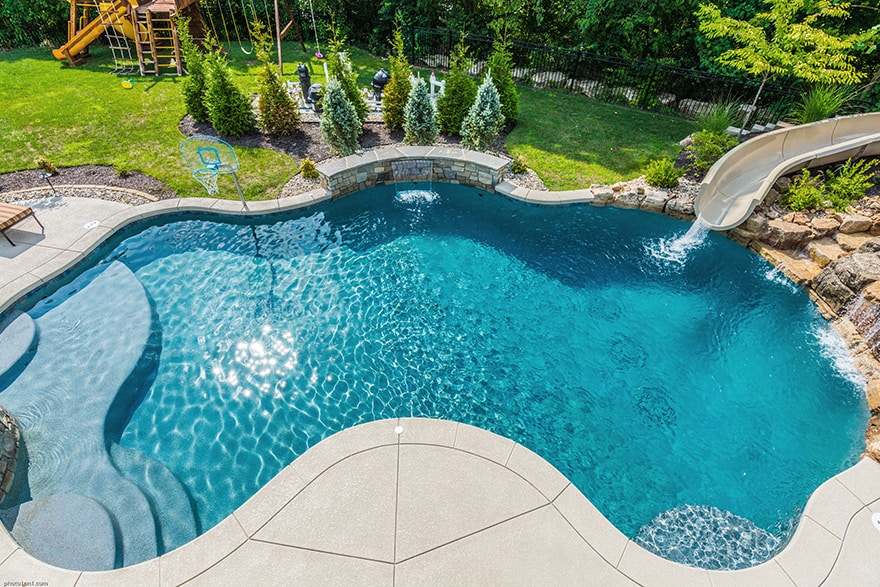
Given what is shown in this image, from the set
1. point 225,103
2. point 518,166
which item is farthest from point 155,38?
point 518,166

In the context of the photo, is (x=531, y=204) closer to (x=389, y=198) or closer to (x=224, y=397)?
(x=389, y=198)

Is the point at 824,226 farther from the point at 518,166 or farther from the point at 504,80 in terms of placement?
the point at 504,80

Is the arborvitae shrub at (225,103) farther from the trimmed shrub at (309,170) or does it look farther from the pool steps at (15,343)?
the pool steps at (15,343)

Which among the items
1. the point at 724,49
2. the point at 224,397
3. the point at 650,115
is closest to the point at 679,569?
the point at 224,397

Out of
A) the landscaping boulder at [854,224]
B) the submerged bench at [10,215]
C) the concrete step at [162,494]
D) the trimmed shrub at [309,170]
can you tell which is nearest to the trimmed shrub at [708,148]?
the landscaping boulder at [854,224]

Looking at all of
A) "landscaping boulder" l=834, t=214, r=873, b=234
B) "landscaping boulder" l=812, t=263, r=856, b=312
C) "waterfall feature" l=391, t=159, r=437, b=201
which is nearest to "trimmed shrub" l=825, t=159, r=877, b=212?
"landscaping boulder" l=834, t=214, r=873, b=234

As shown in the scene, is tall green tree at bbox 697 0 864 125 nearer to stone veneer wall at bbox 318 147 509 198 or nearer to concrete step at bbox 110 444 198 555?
stone veneer wall at bbox 318 147 509 198

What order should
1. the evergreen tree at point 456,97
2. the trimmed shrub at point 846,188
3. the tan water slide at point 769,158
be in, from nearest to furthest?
the trimmed shrub at point 846,188 < the tan water slide at point 769,158 < the evergreen tree at point 456,97
